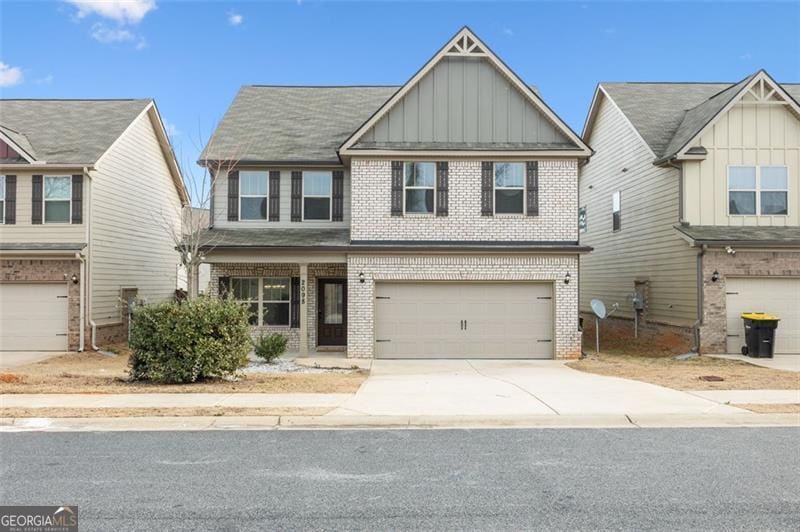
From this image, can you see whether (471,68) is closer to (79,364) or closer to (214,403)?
(214,403)

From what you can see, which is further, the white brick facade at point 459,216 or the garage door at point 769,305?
the garage door at point 769,305

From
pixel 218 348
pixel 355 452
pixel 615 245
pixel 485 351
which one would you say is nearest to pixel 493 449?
pixel 355 452

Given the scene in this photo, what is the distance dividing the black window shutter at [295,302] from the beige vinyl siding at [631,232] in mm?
11585

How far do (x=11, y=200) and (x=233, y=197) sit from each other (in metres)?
6.70

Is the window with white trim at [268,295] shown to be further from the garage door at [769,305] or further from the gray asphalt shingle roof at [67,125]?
the garage door at [769,305]

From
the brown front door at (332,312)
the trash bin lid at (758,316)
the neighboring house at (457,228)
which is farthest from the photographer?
the brown front door at (332,312)

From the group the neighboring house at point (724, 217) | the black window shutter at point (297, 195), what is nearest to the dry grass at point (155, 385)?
the black window shutter at point (297, 195)

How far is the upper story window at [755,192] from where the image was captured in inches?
729

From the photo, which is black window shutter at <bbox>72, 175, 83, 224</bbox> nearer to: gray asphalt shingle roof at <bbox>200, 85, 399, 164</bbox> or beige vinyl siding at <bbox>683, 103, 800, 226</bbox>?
gray asphalt shingle roof at <bbox>200, 85, 399, 164</bbox>

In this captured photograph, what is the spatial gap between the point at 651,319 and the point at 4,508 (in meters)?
19.4

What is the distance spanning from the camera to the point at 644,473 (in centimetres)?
643

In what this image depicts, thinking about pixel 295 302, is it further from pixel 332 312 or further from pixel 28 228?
pixel 28 228

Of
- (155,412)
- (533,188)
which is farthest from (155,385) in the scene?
(533,188)

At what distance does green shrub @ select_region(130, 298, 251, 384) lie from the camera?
38.7 feet
